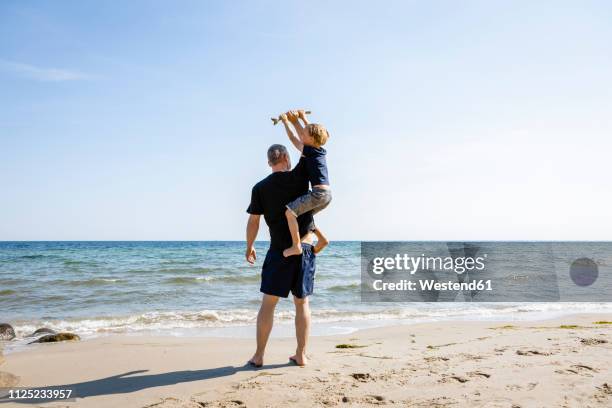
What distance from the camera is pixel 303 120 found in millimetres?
4266

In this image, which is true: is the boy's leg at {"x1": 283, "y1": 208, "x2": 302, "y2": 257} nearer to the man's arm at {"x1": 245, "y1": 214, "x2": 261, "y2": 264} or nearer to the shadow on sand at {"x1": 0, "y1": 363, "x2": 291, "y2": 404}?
the man's arm at {"x1": 245, "y1": 214, "x2": 261, "y2": 264}

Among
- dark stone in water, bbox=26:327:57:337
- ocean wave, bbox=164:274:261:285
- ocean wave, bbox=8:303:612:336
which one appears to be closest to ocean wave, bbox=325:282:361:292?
ocean wave, bbox=164:274:261:285

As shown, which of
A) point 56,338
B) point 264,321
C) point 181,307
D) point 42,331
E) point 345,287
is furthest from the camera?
point 345,287

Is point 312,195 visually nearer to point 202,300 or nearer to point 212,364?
point 212,364

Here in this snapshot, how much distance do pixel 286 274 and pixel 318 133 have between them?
1.23 m

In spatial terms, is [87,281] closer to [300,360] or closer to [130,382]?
[130,382]

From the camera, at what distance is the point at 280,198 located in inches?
162

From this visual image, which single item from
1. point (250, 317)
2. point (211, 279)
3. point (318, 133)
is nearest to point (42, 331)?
point (250, 317)

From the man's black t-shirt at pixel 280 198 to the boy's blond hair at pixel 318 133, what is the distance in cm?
21

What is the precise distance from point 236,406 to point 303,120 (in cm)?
237

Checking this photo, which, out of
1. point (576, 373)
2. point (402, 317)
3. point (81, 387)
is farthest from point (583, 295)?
point (81, 387)

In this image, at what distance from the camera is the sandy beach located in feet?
10.6

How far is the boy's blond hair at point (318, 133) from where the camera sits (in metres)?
4.04

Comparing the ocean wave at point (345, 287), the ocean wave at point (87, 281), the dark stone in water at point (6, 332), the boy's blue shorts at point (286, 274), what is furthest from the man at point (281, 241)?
the ocean wave at point (87, 281)
